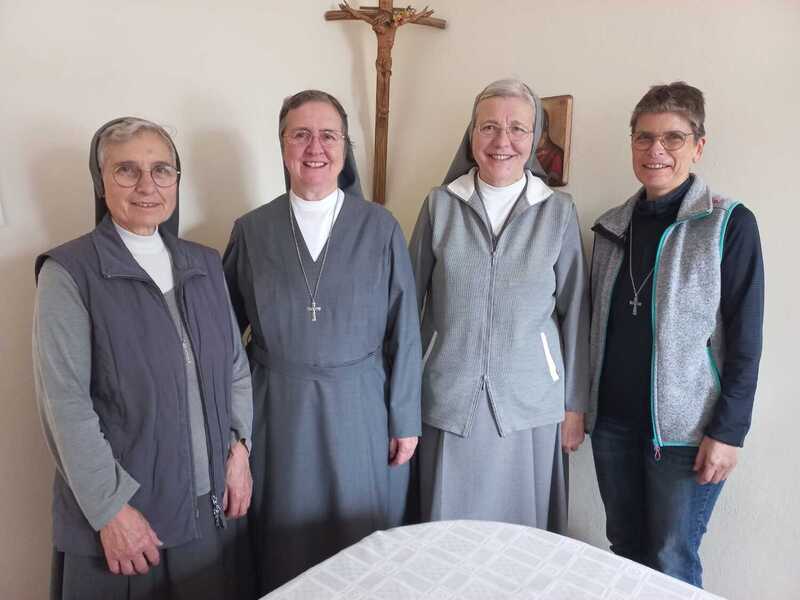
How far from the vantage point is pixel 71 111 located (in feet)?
5.45

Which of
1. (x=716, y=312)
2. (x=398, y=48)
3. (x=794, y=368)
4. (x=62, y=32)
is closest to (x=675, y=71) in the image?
(x=716, y=312)

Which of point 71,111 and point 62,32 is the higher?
point 62,32

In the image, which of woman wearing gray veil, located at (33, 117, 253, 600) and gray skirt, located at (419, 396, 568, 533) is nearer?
woman wearing gray veil, located at (33, 117, 253, 600)

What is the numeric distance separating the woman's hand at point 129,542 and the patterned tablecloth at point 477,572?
47 cm

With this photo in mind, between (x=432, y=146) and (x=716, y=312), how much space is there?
133 cm

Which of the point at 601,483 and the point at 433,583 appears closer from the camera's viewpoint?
the point at 433,583

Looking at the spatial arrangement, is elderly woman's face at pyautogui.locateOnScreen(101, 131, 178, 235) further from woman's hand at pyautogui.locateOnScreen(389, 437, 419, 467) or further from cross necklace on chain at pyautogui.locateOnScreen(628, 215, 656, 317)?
cross necklace on chain at pyautogui.locateOnScreen(628, 215, 656, 317)

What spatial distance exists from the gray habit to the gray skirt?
157mm

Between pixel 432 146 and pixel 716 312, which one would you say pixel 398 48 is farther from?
pixel 716 312

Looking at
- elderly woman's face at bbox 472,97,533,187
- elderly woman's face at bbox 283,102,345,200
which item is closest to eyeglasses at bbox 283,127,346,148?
elderly woman's face at bbox 283,102,345,200

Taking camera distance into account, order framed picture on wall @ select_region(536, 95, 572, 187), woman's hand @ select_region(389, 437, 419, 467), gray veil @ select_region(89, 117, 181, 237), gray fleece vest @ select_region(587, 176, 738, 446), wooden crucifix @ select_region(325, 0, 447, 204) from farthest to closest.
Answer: wooden crucifix @ select_region(325, 0, 447, 204) < framed picture on wall @ select_region(536, 95, 572, 187) < woman's hand @ select_region(389, 437, 419, 467) < gray fleece vest @ select_region(587, 176, 738, 446) < gray veil @ select_region(89, 117, 181, 237)

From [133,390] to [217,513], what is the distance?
0.39 meters

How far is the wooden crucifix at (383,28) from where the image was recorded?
2.20m

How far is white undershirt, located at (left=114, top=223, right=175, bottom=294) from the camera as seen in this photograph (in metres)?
1.40
